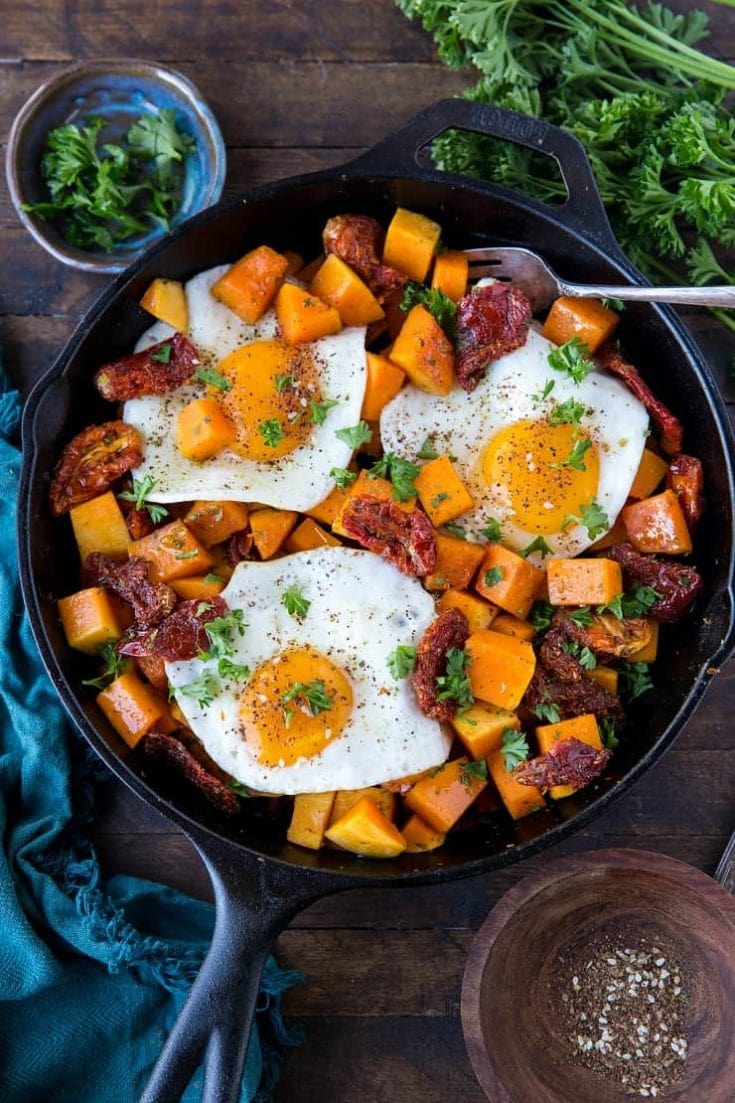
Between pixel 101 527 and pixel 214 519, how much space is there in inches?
15.5

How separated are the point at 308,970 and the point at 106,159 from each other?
10.5 ft

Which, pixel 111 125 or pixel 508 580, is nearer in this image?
pixel 508 580

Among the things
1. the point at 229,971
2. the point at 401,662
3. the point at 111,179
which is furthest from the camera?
the point at 111,179

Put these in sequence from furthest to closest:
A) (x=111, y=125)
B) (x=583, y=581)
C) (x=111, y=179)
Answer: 1. (x=111, y=125)
2. (x=111, y=179)
3. (x=583, y=581)

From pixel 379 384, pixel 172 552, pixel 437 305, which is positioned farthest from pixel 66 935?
pixel 437 305

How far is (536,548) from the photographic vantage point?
370 cm

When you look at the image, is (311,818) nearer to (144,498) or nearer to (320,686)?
(320,686)

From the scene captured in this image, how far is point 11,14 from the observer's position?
13.6 ft

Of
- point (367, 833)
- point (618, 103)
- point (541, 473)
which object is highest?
point (618, 103)

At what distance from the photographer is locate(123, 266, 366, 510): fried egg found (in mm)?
3621

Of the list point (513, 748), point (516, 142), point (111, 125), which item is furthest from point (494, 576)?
point (111, 125)

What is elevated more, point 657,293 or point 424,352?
point 657,293

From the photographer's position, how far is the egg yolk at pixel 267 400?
363 centimetres

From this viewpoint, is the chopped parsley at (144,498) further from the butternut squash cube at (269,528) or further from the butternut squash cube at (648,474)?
the butternut squash cube at (648,474)
